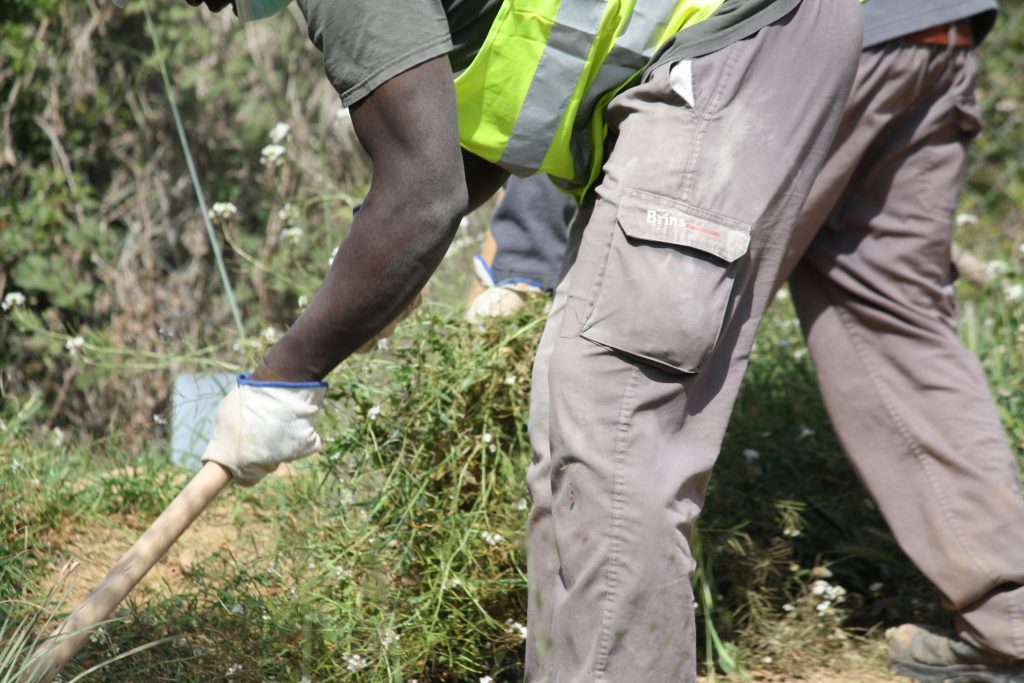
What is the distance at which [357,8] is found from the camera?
5.46ft

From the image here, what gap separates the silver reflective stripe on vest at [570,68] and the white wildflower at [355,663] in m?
0.99

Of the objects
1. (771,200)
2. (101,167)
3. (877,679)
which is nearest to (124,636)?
(771,200)

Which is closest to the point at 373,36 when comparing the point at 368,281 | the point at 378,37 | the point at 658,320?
the point at 378,37

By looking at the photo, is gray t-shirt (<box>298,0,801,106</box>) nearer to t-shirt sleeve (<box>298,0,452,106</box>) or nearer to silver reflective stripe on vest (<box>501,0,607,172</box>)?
t-shirt sleeve (<box>298,0,452,106</box>)

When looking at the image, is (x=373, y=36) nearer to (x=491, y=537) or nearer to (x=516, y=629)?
(x=491, y=537)

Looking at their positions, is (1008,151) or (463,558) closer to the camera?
(463,558)

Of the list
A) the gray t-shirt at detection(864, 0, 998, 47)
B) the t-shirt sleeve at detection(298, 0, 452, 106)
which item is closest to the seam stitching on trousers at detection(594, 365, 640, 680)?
the t-shirt sleeve at detection(298, 0, 452, 106)

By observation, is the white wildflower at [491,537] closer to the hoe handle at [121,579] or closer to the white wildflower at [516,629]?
the white wildflower at [516,629]

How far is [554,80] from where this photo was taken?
1.85 meters

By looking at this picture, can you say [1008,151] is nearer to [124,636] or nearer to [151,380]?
[151,380]

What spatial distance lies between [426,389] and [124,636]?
31.0 inches

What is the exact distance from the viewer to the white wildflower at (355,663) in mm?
2160

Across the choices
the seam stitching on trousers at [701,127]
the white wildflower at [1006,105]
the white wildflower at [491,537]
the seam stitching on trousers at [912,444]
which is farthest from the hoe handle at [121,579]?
the white wildflower at [1006,105]

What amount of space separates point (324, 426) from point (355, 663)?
0.65m
